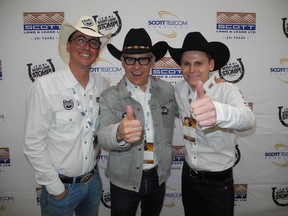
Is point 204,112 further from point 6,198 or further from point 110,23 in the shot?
point 6,198

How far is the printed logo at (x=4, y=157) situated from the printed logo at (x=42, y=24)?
1259mm

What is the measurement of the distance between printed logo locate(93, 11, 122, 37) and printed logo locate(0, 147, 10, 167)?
169cm

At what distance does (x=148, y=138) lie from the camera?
5.22ft

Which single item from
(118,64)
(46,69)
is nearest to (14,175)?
(46,69)

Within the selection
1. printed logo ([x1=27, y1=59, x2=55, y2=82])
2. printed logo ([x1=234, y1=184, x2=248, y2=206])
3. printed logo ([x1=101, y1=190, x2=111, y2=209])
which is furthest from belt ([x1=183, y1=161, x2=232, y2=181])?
printed logo ([x1=27, y1=59, x2=55, y2=82])

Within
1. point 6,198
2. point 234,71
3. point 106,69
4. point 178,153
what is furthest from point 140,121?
point 6,198

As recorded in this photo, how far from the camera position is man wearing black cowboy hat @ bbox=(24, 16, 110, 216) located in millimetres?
1410

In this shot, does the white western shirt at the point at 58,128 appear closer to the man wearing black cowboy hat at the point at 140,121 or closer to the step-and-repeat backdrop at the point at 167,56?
the man wearing black cowboy hat at the point at 140,121

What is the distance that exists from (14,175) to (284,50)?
3.27 meters

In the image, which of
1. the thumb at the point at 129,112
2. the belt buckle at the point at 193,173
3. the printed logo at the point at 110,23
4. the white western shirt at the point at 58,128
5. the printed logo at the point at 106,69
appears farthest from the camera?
the printed logo at the point at 106,69

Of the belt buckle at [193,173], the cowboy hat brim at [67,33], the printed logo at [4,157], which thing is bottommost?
the printed logo at [4,157]

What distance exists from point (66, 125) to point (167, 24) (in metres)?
1.43

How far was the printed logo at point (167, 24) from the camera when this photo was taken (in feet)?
7.07

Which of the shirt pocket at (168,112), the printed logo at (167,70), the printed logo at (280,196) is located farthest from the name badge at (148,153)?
the printed logo at (280,196)
